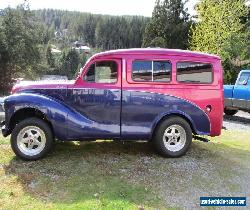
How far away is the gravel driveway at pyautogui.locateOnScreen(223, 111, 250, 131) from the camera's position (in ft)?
48.2

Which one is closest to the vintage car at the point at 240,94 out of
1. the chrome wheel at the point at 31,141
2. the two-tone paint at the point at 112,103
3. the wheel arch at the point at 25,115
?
the two-tone paint at the point at 112,103

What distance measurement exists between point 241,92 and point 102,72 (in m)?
9.40

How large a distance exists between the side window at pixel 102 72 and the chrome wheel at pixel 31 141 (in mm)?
1435

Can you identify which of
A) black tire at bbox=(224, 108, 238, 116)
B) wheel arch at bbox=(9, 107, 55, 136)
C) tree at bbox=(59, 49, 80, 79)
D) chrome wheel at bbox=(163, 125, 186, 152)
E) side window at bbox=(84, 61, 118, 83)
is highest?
tree at bbox=(59, 49, 80, 79)

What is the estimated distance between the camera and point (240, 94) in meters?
16.1

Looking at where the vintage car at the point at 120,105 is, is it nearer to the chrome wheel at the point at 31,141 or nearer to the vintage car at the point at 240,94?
the chrome wheel at the point at 31,141

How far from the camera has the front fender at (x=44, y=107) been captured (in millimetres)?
7785

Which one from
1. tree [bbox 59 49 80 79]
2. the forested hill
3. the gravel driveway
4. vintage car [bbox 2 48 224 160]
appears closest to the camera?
vintage car [bbox 2 48 224 160]

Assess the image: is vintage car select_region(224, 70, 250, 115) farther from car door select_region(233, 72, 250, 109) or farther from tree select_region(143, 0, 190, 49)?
tree select_region(143, 0, 190, 49)

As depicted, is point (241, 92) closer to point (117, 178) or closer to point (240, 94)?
point (240, 94)

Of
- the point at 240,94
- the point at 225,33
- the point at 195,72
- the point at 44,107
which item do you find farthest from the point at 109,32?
the point at 44,107

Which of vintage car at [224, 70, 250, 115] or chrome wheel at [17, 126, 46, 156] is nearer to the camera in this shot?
chrome wheel at [17, 126, 46, 156]

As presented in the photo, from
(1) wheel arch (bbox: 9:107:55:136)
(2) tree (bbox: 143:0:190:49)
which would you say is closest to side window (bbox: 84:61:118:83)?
(1) wheel arch (bbox: 9:107:55:136)

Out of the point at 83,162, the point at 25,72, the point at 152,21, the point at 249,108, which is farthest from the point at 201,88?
the point at 152,21
